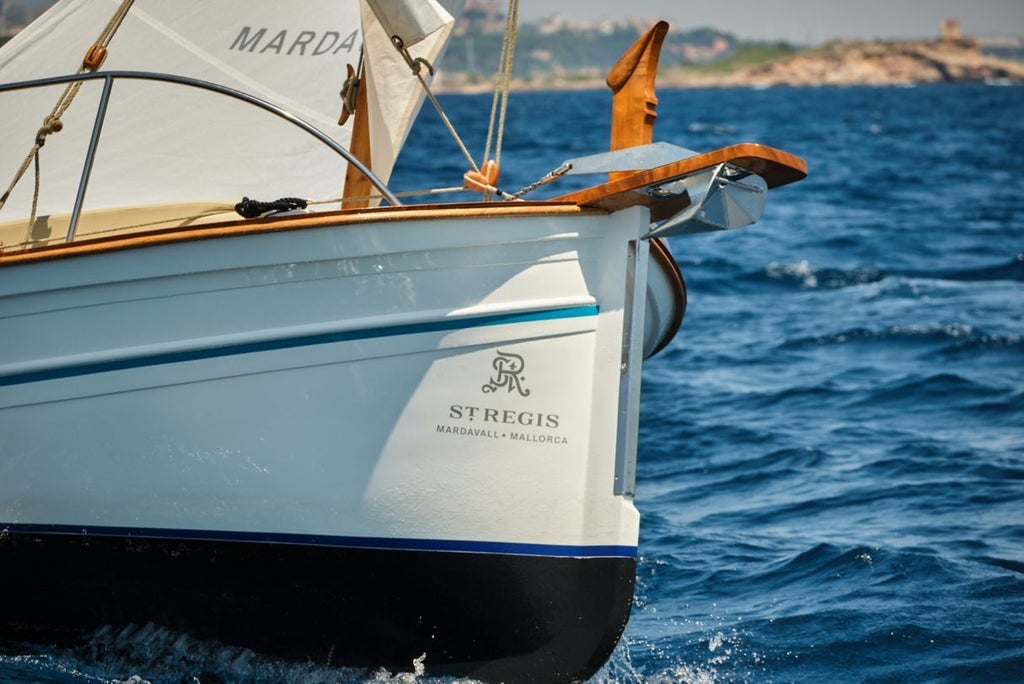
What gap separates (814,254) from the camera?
45.6 feet

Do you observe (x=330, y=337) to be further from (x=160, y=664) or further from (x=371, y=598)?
(x=160, y=664)

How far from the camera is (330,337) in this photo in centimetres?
372

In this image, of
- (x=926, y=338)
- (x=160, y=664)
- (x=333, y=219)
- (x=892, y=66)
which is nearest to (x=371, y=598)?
(x=160, y=664)

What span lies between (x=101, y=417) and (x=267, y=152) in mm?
2331

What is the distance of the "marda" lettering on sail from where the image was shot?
5.64 metres

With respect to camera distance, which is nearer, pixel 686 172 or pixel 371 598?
pixel 686 172

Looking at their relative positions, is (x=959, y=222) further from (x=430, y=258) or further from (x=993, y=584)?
(x=430, y=258)

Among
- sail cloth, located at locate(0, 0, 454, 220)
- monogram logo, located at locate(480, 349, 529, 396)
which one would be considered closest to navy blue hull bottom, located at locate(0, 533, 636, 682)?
monogram logo, located at locate(480, 349, 529, 396)

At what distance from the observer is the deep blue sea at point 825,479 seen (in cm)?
449

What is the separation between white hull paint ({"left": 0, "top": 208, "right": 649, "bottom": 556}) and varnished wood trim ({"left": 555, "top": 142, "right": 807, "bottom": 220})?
0.07 m

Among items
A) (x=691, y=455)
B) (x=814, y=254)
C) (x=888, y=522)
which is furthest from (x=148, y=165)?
(x=814, y=254)

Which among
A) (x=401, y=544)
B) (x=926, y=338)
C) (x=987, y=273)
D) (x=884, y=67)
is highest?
(x=401, y=544)

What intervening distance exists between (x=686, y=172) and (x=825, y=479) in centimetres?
355

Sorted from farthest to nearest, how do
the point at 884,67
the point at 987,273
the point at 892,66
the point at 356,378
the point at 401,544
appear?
the point at 884,67 → the point at 892,66 → the point at 987,273 → the point at 401,544 → the point at 356,378
